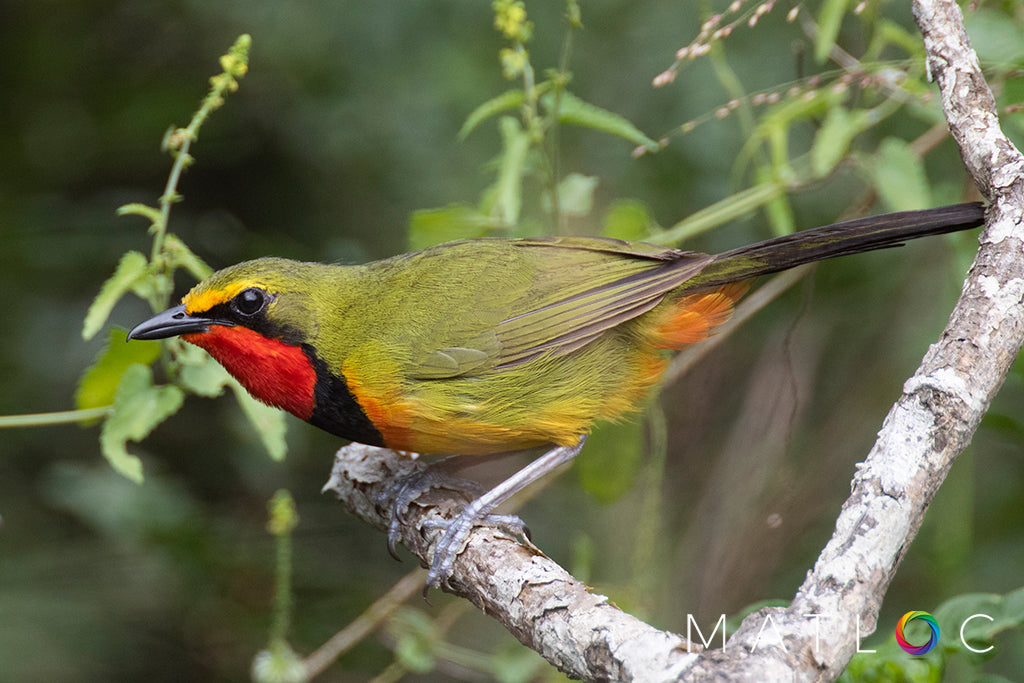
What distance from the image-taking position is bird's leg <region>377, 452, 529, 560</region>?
10.8ft

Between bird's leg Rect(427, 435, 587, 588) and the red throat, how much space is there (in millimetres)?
619

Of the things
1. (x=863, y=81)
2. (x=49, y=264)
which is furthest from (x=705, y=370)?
(x=49, y=264)

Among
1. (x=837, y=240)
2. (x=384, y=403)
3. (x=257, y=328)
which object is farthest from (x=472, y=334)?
(x=837, y=240)

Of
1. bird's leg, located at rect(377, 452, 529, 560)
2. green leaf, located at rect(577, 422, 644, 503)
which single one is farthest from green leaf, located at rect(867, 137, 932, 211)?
bird's leg, located at rect(377, 452, 529, 560)

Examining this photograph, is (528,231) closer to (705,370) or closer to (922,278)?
(705,370)

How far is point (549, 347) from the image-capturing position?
3.18 m

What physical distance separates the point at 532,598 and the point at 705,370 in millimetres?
2804

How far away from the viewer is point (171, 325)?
3.01 meters

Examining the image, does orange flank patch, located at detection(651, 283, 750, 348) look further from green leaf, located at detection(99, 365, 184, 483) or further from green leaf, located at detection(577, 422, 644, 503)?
green leaf, located at detection(99, 365, 184, 483)

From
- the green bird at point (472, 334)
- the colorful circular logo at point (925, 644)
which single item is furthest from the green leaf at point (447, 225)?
the colorful circular logo at point (925, 644)

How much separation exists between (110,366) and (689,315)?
1.97 meters

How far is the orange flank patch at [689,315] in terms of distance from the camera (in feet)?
10.9

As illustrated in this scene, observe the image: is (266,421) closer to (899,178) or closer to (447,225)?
(447,225)

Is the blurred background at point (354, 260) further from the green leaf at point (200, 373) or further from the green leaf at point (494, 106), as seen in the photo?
the green leaf at point (200, 373)
